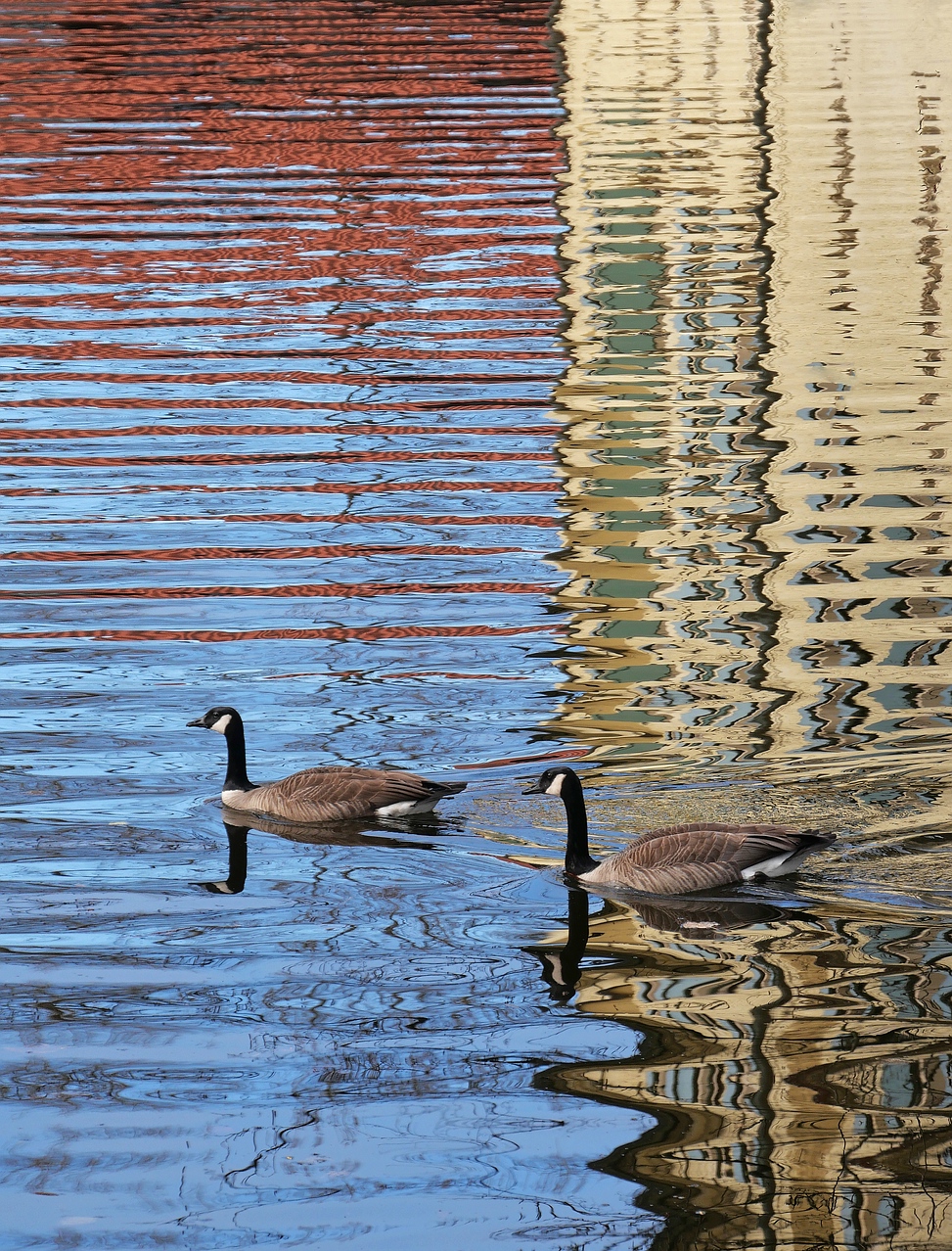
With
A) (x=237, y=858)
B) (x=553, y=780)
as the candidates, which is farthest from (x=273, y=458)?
(x=553, y=780)

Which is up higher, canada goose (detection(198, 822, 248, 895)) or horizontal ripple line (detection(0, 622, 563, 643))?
horizontal ripple line (detection(0, 622, 563, 643))

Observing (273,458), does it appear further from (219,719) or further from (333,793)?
(333,793)

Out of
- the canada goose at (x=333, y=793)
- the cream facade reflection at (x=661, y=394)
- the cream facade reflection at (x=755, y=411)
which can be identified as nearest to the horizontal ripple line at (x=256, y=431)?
the cream facade reflection at (x=661, y=394)

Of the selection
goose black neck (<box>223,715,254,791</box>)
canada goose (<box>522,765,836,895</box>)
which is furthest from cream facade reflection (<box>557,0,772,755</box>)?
goose black neck (<box>223,715,254,791</box>)

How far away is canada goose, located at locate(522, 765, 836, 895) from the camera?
30.2 ft

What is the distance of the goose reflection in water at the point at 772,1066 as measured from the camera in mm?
6898

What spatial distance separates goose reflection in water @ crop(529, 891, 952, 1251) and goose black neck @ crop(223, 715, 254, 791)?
6.41 ft

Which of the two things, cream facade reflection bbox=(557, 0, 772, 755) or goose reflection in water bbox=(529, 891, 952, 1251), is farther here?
cream facade reflection bbox=(557, 0, 772, 755)

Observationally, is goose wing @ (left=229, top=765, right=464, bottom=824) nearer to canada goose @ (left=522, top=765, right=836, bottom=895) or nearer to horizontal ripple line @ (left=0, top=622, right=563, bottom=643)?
canada goose @ (left=522, top=765, right=836, bottom=895)

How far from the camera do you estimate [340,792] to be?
398 inches

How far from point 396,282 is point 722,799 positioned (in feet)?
44.2

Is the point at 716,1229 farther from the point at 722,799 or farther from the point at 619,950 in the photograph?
the point at 722,799

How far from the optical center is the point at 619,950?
8.93m

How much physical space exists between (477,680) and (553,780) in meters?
2.50
